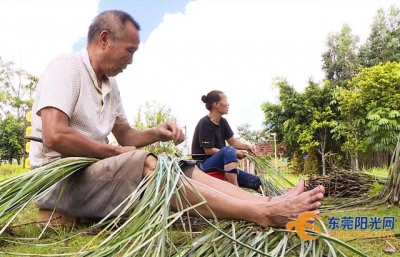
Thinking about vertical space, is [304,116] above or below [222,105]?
above

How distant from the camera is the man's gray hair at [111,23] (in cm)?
173

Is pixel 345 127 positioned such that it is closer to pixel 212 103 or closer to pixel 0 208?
pixel 212 103

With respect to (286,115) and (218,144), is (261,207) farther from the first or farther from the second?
(286,115)

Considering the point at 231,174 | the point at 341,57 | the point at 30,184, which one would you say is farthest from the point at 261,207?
the point at 341,57

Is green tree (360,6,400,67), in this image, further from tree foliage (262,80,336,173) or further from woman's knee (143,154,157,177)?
woman's knee (143,154,157,177)

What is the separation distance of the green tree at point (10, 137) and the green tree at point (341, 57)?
1781 cm

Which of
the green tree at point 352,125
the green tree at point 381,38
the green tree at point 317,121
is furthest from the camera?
the green tree at point 381,38

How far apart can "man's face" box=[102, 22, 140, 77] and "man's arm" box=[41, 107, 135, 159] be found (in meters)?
0.37

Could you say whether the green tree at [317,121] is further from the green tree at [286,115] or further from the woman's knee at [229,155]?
the woman's knee at [229,155]

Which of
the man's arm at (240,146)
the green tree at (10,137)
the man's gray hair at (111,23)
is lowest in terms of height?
the man's arm at (240,146)

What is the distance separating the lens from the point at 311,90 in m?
16.9

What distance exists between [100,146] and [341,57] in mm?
23258

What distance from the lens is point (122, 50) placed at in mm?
1752

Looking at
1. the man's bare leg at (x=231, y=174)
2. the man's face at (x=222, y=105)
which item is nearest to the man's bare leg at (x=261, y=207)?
the man's bare leg at (x=231, y=174)
